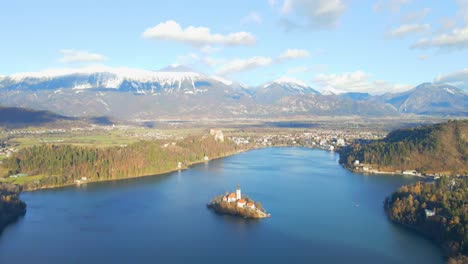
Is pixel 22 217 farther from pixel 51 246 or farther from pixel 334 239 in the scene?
pixel 334 239

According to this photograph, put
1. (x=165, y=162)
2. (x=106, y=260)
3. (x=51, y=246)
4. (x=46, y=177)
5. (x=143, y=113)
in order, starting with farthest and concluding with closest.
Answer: (x=143, y=113), (x=165, y=162), (x=46, y=177), (x=51, y=246), (x=106, y=260)

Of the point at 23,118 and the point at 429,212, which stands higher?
the point at 23,118

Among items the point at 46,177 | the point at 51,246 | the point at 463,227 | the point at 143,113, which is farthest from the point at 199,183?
the point at 143,113

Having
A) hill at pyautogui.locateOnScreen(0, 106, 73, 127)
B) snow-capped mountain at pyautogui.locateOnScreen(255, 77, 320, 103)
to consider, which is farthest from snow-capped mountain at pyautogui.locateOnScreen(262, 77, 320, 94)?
hill at pyautogui.locateOnScreen(0, 106, 73, 127)

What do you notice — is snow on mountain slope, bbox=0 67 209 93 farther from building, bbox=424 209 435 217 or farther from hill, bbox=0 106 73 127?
building, bbox=424 209 435 217

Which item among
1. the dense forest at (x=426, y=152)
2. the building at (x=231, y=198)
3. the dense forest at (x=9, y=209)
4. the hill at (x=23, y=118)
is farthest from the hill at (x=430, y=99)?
the dense forest at (x=9, y=209)

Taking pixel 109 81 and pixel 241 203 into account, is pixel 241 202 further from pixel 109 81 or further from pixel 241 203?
pixel 109 81

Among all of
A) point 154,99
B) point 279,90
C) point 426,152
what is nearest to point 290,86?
point 279,90
